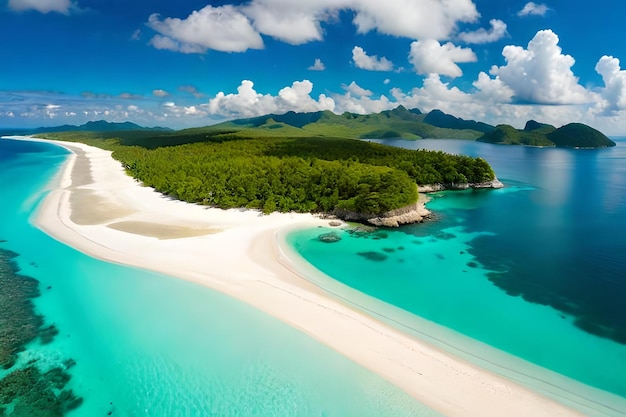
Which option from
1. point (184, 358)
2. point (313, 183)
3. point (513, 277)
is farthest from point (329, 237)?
point (184, 358)

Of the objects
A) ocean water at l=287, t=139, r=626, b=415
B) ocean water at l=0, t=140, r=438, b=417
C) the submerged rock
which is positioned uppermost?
the submerged rock

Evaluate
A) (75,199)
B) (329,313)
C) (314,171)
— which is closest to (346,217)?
(314,171)

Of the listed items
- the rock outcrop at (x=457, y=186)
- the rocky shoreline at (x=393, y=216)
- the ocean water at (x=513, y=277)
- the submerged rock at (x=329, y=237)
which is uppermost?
the rock outcrop at (x=457, y=186)

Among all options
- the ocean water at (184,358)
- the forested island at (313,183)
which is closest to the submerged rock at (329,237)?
the forested island at (313,183)

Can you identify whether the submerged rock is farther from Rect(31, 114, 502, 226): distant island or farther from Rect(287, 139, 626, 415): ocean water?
Rect(31, 114, 502, 226): distant island

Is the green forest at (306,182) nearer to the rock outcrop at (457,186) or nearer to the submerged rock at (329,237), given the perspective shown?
the rock outcrop at (457,186)

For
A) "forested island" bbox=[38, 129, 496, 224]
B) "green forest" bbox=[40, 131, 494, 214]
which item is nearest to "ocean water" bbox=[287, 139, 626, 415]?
"forested island" bbox=[38, 129, 496, 224]

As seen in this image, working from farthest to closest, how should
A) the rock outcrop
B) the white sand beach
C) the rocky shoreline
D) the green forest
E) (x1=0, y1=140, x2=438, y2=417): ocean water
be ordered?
the rock outcrop
the green forest
the rocky shoreline
the white sand beach
(x1=0, y1=140, x2=438, y2=417): ocean water
